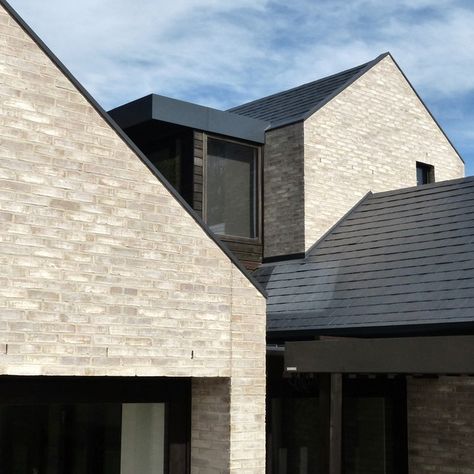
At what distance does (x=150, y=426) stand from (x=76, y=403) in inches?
50.4

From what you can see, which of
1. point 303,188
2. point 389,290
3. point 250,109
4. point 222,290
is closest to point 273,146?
point 303,188

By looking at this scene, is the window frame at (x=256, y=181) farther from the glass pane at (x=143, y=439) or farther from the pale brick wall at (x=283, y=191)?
the glass pane at (x=143, y=439)

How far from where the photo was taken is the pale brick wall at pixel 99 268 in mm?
8977

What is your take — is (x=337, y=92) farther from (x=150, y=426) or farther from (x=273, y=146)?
(x=150, y=426)

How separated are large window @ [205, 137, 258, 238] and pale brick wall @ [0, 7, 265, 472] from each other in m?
4.43

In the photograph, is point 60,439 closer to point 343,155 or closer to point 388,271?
point 388,271

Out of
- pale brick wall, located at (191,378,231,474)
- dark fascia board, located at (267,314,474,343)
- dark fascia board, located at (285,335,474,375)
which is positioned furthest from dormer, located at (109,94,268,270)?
dark fascia board, located at (285,335,474,375)

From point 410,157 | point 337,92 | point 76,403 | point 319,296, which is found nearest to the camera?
point 76,403

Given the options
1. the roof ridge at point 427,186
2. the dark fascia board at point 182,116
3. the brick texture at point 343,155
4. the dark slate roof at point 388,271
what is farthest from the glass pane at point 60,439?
the roof ridge at point 427,186

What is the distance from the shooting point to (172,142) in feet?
50.5

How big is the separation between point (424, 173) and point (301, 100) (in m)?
3.56

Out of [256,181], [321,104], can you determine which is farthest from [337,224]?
[321,104]

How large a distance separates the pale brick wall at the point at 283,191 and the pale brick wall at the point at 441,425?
3411mm

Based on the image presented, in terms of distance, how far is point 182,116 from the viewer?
48.5ft
